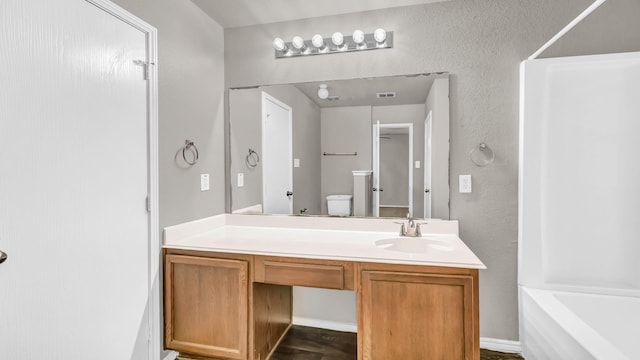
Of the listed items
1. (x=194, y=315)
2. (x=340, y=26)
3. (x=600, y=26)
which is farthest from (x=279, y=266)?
(x=600, y=26)

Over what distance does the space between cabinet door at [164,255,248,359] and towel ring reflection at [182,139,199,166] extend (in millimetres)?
631

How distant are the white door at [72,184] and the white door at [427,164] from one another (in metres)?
1.77

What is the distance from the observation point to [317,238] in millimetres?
2107

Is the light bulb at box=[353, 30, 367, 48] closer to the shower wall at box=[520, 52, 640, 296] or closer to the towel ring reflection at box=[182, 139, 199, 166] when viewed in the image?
the shower wall at box=[520, 52, 640, 296]

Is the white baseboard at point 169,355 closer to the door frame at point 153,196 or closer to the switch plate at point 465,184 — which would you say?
the door frame at point 153,196

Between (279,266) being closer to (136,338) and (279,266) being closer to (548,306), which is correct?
(136,338)

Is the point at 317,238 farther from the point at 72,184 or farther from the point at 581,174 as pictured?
the point at 581,174

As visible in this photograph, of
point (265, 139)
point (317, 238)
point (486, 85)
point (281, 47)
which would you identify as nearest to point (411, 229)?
point (317, 238)

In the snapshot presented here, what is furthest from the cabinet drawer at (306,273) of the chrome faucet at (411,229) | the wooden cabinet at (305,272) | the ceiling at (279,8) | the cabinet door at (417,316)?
the ceiling at (279,8)

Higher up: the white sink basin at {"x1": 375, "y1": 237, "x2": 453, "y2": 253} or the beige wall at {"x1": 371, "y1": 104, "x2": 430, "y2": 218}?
the beige wall at {"x1": 371, "y1": 104, "x2": 430, "y2": 218}

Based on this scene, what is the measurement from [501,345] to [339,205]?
140cm

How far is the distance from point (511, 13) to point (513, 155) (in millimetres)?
916


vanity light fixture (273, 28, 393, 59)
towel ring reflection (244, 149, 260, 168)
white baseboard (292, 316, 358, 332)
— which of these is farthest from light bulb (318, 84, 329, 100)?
white baseboard (292, 316, 358, 332)

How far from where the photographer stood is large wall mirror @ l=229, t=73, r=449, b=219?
221 centimetres
